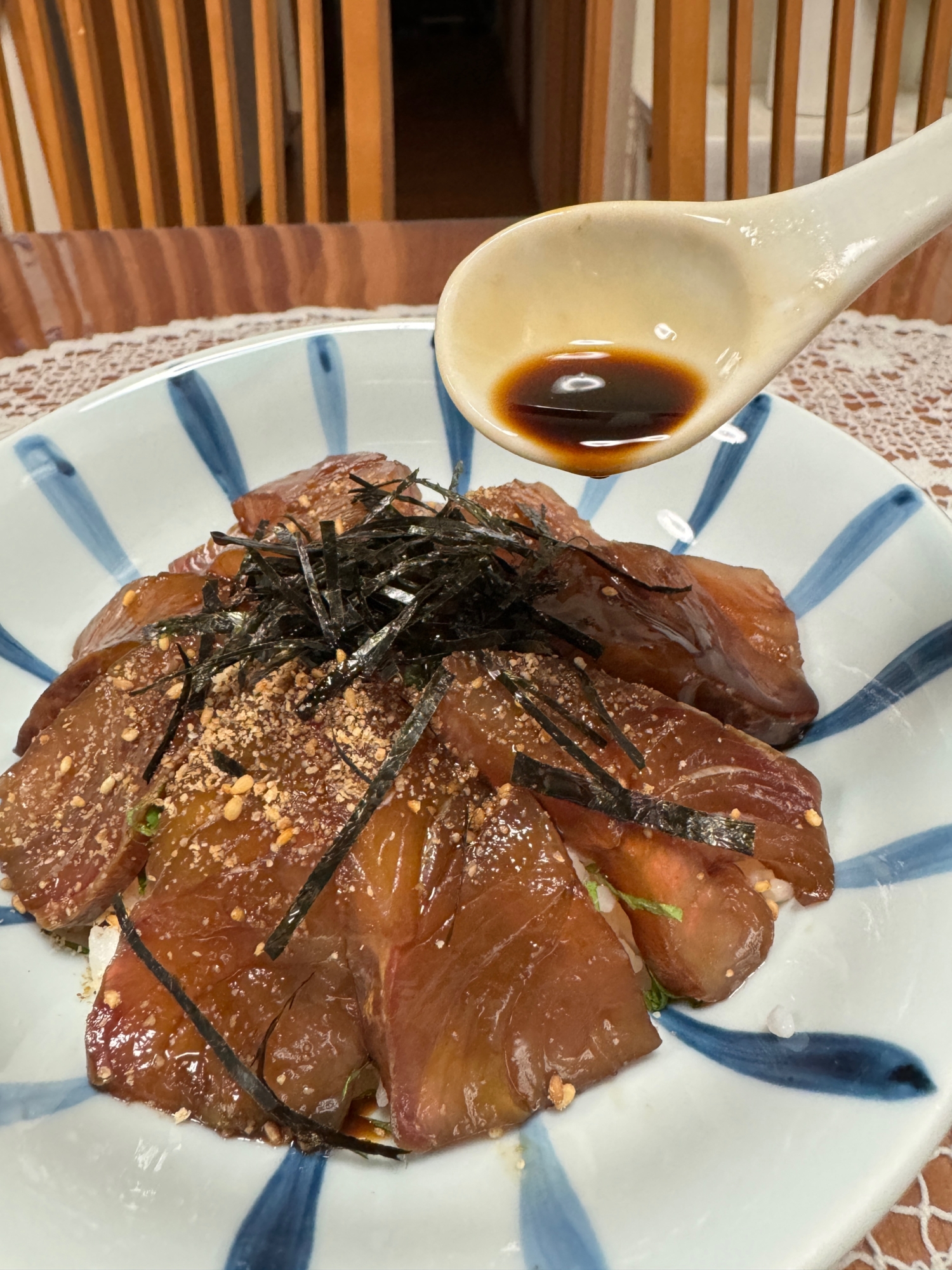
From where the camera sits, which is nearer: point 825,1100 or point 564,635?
point 825,1100

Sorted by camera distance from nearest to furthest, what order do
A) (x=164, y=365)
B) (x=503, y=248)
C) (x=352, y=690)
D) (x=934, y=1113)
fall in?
(x=934, y=1113) < (x=352, y=690) < (x=503, y=248) < (x=164, y=365)

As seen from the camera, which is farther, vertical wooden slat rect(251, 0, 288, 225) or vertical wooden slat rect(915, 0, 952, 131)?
vertical wooden slat rect(915, 0, 952, 131)

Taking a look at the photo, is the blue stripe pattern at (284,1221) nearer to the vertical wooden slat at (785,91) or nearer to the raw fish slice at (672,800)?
the raw fish slice at (672,800)

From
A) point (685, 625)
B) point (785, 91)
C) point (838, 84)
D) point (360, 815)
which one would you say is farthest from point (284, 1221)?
point (838, 84)

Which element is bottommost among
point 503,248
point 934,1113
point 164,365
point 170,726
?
point 934,1113

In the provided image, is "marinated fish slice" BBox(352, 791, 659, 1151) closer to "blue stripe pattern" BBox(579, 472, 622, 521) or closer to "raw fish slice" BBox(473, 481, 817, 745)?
"raw fish slice" BBox(473, 481, 817, 745)

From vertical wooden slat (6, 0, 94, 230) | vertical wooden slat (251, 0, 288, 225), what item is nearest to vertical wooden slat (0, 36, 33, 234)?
vertical wooden slat (6, 0, 94, 230)

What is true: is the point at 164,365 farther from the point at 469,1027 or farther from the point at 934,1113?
the point at 934,1113

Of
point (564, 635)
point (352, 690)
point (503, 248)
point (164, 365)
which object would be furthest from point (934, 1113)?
point (164, 365)
